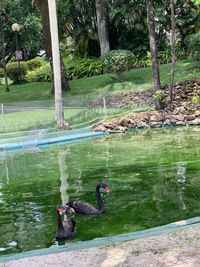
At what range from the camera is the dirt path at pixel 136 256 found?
17.4 feet

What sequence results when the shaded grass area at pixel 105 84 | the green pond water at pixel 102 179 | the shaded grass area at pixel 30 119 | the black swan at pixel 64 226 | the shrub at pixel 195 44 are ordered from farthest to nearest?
1. the shaded grass area at pixel 105 84
2. the shrub at pixel 195 44
3. the shaded grass area at pixel 30 119
4. the green pond water at pixel 102 179
5. the black swan at pixel 64 226

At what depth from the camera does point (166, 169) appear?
436 inches

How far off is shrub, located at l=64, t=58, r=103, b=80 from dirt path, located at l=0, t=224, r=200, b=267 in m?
26.1

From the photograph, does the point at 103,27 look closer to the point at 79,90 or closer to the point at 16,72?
the point at 79,90

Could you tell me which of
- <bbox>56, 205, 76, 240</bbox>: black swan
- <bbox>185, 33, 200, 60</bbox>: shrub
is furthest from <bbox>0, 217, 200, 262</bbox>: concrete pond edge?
<bbox>185, 33, 200, 60</bbox>: shrub

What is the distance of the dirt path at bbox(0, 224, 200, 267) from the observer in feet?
17.4

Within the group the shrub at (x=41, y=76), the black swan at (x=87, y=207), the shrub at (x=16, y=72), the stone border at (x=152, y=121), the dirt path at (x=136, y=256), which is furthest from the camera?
the shrub at (x=16, y=72)

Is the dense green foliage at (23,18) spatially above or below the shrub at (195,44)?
above

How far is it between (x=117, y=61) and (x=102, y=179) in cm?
1630

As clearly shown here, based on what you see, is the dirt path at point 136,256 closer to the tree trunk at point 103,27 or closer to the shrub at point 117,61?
the shrub at point 117,61

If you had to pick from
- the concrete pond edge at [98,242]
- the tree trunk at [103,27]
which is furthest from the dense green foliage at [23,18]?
the concrete pond edge at [98,242]

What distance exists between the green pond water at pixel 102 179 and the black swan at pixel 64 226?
11 centimetres

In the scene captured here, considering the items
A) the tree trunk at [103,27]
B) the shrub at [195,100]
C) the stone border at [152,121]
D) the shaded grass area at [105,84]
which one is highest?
the tree trunk at [103,27]

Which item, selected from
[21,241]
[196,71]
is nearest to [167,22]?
[196,71]
